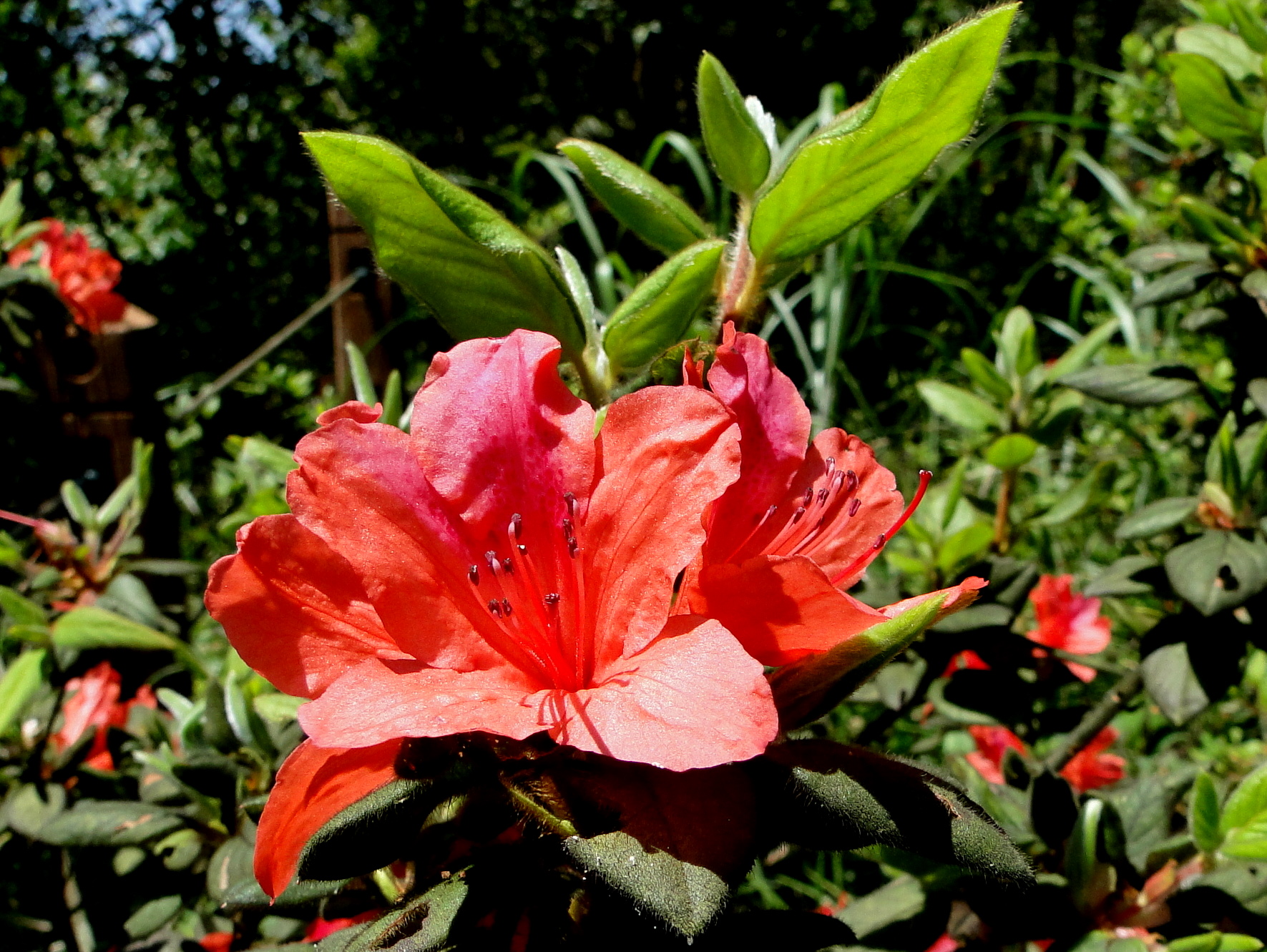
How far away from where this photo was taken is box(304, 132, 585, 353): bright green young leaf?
20.9 inches

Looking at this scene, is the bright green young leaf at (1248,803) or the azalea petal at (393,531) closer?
the azalea petal at (393,531)

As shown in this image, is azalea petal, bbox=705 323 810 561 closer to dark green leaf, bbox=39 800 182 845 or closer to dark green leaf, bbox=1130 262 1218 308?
dark green leaf, bbox=39 800 182 845

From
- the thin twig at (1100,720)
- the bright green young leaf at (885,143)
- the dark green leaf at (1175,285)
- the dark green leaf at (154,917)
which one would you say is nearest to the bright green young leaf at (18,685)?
the dark green leaf at (154,917)

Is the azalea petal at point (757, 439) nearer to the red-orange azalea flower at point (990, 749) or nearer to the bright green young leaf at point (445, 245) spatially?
the bright green young leaf at point (445, 245)

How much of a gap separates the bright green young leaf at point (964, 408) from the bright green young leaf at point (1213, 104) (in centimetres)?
44

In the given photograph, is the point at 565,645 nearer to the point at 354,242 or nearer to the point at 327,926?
the point at 327,926

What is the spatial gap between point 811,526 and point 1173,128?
2320 millimetres

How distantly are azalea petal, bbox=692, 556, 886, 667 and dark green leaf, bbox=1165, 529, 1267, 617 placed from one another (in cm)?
72

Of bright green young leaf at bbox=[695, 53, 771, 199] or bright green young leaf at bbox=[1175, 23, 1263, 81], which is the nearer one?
bright green young leaf at bbox=[695, 53, 771, 199]

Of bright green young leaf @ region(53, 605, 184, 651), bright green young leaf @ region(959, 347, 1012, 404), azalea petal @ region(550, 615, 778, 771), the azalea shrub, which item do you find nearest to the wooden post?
bright green young leaf @ region(53, 605, 184, 651)

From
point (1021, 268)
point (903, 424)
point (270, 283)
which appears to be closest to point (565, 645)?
point (903, 424)

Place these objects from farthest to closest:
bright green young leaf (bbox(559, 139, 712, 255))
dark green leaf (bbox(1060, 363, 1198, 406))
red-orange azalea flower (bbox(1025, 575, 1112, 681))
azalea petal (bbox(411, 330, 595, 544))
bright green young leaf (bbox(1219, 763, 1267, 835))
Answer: red-orange azalea flower (bbox(1025, 575, 1112, 681)) → dark green leaf (bbox(1060, 363, 1198, 406)) → bright green young leaf (bbox(1219, 763, 1267, 835)) → bright green young leaf (bbox(559, 139, 712, 255)) → azalea petal (bbox(411, 330, 595, 544))

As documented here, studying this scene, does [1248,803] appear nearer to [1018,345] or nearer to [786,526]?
[786,526]

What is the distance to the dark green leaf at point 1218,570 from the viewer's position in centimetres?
102
